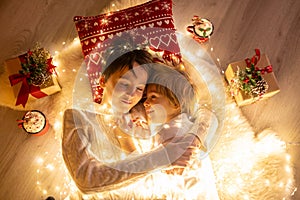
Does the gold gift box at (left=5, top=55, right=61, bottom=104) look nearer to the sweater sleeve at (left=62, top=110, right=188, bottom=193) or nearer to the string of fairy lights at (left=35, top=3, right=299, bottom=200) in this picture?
the string of fairy lights at (left=35, top=3, right=299, bottom=200)

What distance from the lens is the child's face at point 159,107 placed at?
1482 mm

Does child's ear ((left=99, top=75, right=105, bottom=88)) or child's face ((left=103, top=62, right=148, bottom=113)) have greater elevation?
child's ear ((left=99, top=75, right=105, bottom=88))

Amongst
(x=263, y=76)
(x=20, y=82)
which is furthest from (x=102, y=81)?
(x=263, y=76)

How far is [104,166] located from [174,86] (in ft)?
1.44

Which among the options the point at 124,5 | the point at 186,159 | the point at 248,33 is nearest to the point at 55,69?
the point at 124,5

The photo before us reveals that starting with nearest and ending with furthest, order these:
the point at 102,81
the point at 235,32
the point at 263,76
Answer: the point at 102,81, the point at 263,76, the point at 235,32

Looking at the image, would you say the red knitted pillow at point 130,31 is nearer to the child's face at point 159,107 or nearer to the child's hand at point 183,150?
the child's face at point 159,107

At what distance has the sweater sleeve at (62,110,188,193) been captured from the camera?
4.50 ft

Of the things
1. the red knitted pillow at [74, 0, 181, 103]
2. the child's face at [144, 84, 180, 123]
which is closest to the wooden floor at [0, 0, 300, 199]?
the red knitted pillow at [74, 0, 181, 103]

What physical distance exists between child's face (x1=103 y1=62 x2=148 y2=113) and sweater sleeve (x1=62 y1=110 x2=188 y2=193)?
230mm

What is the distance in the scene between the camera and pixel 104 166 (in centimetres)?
141

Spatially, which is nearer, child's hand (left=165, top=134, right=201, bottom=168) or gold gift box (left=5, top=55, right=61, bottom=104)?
child's hand (left=165, top=134, right=201, bottom=168)

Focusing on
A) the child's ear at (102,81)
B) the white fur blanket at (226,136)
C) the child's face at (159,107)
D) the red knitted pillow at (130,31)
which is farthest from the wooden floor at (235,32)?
the child's face at (159,107)

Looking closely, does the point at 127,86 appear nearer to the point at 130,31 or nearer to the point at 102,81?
the point at 102,81
